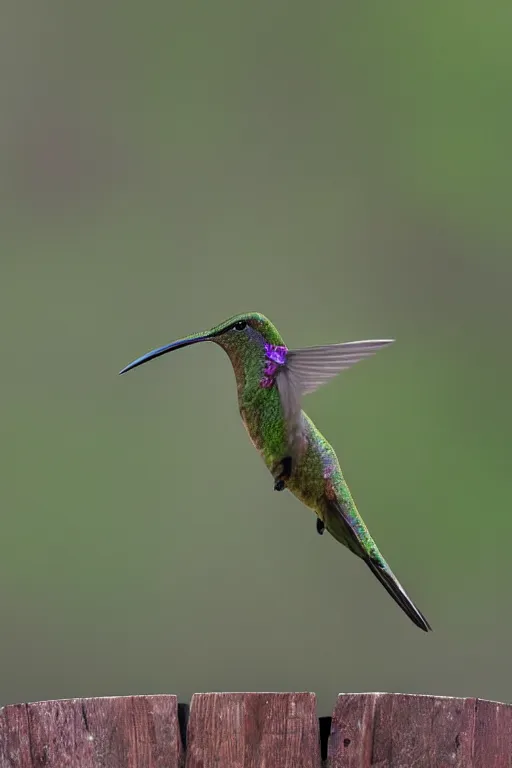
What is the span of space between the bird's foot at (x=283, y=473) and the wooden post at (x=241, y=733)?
0.34 m

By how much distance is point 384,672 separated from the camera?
4191 millimetres

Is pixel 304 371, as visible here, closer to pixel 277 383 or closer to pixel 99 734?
pixel 277 383

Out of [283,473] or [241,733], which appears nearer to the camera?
[241,733]

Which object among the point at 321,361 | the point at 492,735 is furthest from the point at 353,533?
the point at 492,735

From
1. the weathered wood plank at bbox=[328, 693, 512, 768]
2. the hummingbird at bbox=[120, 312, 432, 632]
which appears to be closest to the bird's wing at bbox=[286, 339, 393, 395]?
the hummingbird at bbox=[120, 312, 432, 632]

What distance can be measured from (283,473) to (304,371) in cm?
13

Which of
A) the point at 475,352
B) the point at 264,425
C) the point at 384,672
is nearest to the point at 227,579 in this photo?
the point at 384,672

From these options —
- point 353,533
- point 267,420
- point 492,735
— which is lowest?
point 492,735

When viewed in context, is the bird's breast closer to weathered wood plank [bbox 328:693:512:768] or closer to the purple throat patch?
the purple throat patch

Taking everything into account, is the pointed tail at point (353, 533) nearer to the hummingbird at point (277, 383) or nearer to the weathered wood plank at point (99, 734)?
the hummingbird at point (277, 383)

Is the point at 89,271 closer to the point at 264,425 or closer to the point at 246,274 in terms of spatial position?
the point at 246,274

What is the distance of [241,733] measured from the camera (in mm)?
1156

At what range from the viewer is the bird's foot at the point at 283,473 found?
1455mm

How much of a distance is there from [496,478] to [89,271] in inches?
75.8
